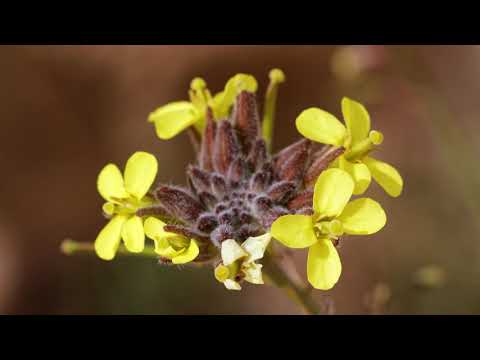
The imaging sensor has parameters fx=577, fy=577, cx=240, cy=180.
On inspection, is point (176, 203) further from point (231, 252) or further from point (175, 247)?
point (231, 252)

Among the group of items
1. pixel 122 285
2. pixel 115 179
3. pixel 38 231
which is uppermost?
pixel 38 231

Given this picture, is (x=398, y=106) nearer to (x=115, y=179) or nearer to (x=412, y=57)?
(x=412, y=57)

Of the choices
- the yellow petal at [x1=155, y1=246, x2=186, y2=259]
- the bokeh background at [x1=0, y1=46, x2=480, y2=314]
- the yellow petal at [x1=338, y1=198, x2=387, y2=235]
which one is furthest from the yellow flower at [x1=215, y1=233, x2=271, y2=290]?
the bokeh background at [x1=0, y1=46, x2=480, y2=314]

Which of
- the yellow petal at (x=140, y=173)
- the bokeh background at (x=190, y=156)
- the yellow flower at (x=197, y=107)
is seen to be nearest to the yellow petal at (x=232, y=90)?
the yellow flower at (x=197, y=107)

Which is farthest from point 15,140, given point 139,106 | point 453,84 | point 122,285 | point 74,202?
point 453,84

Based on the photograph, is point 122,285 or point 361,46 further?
point 122,285

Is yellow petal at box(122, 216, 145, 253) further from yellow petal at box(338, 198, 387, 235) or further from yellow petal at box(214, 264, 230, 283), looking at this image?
yellow petal at box(338, 198, 387, 235)
